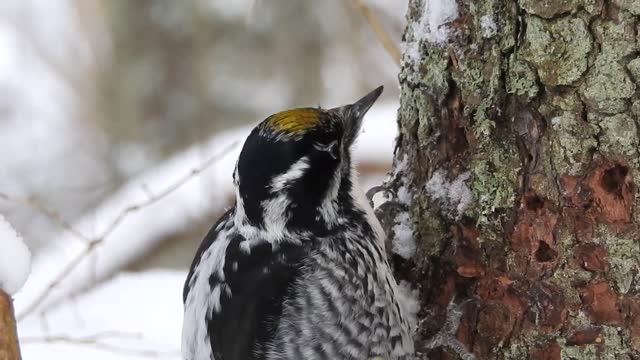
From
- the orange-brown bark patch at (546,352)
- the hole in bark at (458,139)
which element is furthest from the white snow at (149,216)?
the orange-brown bark patch at (546,352)

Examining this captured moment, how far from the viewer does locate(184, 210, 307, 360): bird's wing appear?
246 centimetres

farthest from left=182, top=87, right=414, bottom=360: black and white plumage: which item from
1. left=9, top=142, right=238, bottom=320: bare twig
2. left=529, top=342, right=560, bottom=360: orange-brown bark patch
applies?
left=9, top=142, right=238, bottom=320: bare twig

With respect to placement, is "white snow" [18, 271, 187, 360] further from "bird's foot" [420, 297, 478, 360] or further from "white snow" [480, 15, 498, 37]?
"white snow" [480, 15, 498, 37]

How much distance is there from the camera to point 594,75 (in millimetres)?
2047

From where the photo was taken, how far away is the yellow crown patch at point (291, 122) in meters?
2.41

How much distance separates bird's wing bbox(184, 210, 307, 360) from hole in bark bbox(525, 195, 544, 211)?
2.26 ft

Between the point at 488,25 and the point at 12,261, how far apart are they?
1287 mm

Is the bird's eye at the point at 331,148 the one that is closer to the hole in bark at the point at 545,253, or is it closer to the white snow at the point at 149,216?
the hole in bark at the point at 545,253

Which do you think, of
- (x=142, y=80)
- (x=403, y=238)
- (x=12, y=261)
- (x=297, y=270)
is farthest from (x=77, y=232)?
(x=142, y=80)

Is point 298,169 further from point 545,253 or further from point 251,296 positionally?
point 545,253

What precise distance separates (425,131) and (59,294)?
353 centimetres

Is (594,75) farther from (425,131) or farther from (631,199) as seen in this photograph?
(425,131)

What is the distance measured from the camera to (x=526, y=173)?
2234 mm

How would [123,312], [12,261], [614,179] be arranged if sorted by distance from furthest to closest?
[123,312], [614,179], [12,261]
